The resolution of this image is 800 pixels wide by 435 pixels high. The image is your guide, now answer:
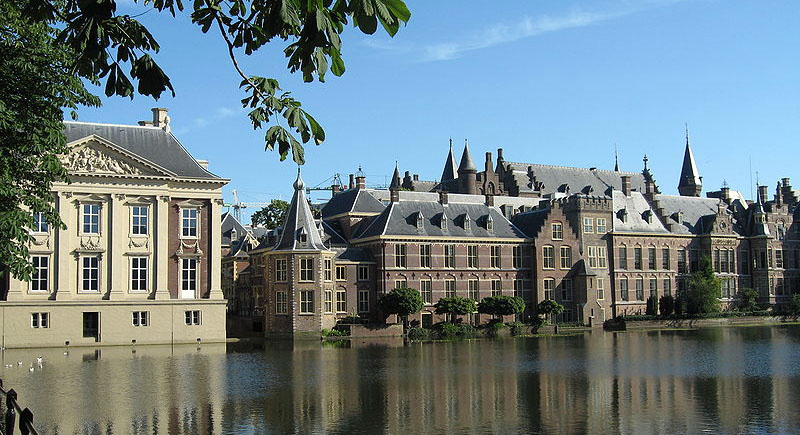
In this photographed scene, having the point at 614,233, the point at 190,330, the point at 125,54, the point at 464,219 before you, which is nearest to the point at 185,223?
the point at 190,330

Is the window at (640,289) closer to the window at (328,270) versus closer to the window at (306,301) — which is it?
the window at (328,270)

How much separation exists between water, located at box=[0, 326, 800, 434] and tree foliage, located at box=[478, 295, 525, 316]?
18314 millimetres

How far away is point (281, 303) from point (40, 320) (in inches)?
649

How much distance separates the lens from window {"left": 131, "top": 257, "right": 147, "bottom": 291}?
189 feet

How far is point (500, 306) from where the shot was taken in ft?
226

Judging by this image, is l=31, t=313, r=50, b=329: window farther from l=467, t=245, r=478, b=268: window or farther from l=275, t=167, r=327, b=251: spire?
l=467, t=245, r=478, b=268: window

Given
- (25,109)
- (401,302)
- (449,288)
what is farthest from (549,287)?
(25,109)

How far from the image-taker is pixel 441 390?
30.3 m

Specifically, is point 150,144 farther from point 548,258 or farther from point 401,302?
point 548,258

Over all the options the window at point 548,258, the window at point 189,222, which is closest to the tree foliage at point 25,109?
the window at point 189,222

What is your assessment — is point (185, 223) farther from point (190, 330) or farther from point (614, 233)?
point (614, 233)

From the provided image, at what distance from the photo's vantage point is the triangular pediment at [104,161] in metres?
54.8

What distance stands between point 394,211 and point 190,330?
783 inches

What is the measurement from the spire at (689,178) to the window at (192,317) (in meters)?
69.1
